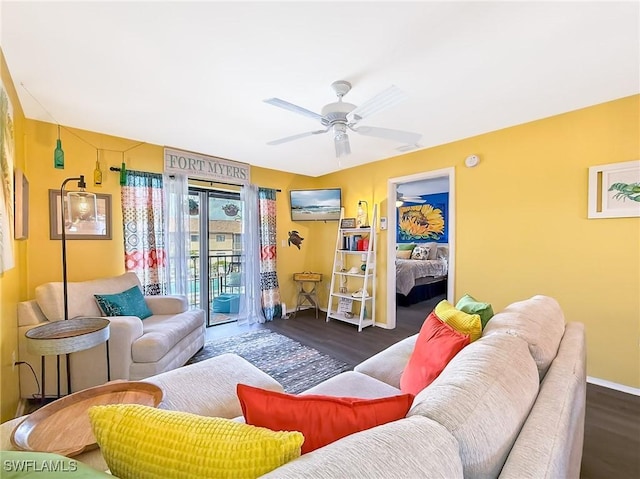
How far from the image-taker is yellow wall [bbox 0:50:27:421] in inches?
68.1

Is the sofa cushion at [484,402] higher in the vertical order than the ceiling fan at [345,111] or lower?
lower

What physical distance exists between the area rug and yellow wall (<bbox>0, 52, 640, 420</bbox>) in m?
1.50

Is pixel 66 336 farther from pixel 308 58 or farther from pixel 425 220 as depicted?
pixel 425 220

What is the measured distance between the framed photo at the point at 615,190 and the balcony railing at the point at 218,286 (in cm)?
404

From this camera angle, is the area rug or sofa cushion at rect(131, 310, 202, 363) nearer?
sofa cushion at rect(131, 310, 202, 363)

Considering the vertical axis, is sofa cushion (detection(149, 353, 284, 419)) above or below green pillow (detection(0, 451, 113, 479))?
below

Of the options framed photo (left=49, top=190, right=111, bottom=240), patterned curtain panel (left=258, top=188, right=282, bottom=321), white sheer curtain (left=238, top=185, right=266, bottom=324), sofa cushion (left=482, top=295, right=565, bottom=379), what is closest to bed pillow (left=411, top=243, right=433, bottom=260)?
patterned curtain panel (left=258, top=188, right=282, bottom=321)

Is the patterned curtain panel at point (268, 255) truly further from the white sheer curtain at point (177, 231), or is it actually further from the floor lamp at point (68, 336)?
the floor lamp at point (68, 336)

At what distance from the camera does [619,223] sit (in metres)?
2.28

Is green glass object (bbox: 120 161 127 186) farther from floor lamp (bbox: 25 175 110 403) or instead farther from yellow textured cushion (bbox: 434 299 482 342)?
yellow textured cushion (bbox: 434 299 482 342)

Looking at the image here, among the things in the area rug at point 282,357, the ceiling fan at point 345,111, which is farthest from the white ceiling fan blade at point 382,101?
the area rug at point 282,357

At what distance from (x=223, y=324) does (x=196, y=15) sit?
3.70 metres

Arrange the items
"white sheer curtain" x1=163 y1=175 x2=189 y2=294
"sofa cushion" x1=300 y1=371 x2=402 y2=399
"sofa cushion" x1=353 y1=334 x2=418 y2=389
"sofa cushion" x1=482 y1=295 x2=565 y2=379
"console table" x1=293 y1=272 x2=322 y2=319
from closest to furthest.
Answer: "sofa cushion" x1=482 y1=295 x2=565 y2=379 < "sofa cushion" x1=300 y1=371 x2=402 y2=399 < "sofa cushion" x1=353 y1=334 x2=418 y2=389 < "white sheer curtain" x1=163 y1=175 x2=189 y2=294 < "console table" x1=293 y1=272 x2=322 y2=319

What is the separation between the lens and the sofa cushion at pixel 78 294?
2305mm
